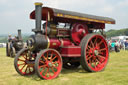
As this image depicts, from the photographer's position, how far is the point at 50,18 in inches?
228

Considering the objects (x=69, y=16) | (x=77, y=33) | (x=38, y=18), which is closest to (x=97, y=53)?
(x=77, y=33)

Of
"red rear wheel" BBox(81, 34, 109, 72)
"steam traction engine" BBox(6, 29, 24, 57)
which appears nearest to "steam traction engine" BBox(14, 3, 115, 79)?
"red rear wheel" BBox(81, 34, 109, 72)

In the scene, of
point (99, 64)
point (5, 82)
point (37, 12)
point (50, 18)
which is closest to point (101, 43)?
point (99, 64)

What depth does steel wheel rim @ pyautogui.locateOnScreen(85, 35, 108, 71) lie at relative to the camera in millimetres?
6074

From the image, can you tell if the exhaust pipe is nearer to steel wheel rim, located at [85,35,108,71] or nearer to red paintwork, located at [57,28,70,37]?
red paintwork, located at [57,28,70,37]

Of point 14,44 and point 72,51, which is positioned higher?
point 72,51

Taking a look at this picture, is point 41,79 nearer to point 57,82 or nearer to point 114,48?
point 57,82

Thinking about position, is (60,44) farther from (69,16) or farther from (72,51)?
(69,16)

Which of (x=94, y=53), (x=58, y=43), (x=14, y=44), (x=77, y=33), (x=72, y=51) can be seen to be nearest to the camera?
(x=72, y=51)

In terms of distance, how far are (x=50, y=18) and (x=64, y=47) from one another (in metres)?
1.04

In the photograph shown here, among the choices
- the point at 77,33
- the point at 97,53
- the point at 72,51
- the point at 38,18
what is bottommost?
the point at 97,53

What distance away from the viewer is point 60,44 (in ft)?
19.5

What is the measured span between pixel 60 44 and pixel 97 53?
4.37 ft

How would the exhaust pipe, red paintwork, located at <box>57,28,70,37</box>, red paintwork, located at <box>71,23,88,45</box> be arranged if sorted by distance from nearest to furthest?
the exhaust pipe < red paintwork, located at <box>57,28,70,37</box> < red paintwork, located at <box>71,23,88,45</box>
